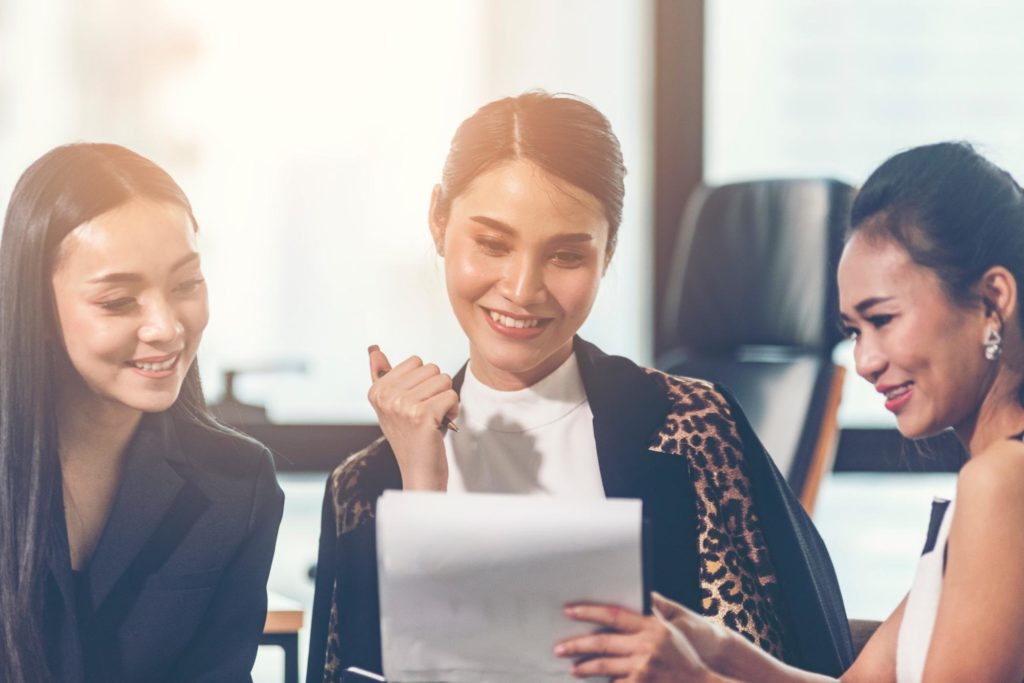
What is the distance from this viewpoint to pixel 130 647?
1175 mm

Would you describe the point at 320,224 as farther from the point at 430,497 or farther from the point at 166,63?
the point at 430,497

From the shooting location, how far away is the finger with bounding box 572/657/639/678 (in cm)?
99

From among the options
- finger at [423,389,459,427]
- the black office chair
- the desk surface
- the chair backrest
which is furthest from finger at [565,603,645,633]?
the chair backrest

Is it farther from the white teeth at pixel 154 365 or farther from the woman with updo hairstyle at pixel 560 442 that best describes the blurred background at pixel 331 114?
the white teeth at pixel 154 365

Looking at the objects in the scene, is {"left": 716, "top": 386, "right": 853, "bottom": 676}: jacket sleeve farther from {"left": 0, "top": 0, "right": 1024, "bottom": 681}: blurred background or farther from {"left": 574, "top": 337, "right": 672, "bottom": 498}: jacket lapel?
{"left": 0, "top": 0, "right": 1024, "bottom": 681}: blurred background

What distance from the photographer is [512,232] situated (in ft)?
4.13

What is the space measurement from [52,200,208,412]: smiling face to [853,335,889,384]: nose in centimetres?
63

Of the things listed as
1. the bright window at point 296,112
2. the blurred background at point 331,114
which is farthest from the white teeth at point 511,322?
the bright window at point 296,112

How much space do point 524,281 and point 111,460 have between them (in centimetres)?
45

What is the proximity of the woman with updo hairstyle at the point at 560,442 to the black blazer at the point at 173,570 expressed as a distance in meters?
0.08

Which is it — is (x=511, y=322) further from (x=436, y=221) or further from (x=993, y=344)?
(x=993, y=344)

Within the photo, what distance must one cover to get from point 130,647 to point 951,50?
2942 millimetres

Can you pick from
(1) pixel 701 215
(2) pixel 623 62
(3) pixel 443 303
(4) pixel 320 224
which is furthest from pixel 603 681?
(2) pixel 623 62

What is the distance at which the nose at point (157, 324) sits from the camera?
117 centimetres
